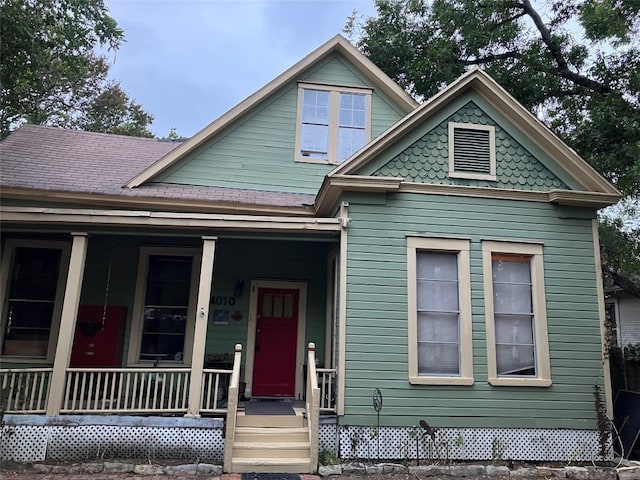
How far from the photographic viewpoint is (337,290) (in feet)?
22.5

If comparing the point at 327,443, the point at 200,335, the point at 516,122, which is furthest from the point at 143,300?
the point at 516,122

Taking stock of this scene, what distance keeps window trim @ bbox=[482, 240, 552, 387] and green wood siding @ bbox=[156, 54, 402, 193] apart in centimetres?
378

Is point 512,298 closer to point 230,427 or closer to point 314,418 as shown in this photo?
point 314,418

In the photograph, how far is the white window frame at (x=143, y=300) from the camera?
8.04 metres

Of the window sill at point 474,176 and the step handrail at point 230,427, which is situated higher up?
the window sill at point 474,176

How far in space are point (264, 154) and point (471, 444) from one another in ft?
20.7

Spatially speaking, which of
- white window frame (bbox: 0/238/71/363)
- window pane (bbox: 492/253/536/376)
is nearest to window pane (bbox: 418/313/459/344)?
window pane (bbox: 492/253/536/376)

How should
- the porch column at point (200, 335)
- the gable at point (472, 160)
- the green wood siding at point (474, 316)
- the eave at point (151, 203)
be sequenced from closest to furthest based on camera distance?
the porch column at point (200, 335)
the green wood siding at point (474, 316)
the gable at point (472, 160)
the eave at point (151, 203)

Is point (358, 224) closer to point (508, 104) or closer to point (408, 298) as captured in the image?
point (408, 298)

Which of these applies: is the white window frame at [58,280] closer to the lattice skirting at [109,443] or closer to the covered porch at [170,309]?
the covered porch at [170,309]

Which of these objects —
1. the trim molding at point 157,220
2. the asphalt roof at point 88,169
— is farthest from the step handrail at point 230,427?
the asphalt roof at point 88,169

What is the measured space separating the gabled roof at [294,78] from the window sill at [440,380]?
18.3 feet

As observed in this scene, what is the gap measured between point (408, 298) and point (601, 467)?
11.3 ft

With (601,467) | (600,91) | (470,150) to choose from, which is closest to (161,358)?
(470,150)
